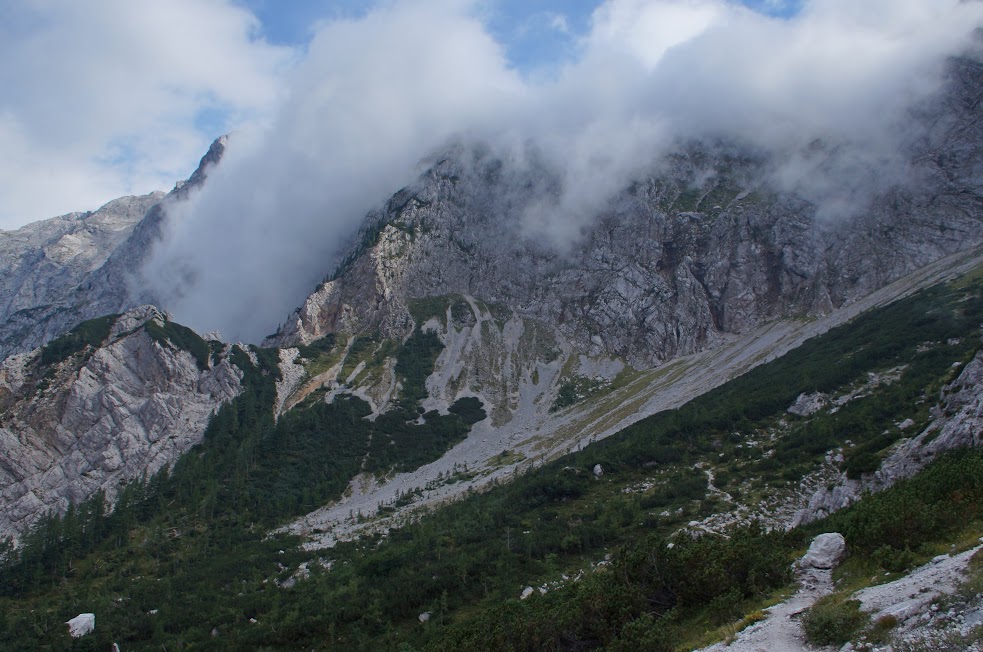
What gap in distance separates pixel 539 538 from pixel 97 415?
12518 cm

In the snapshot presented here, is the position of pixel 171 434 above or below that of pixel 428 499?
above

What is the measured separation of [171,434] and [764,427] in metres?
137

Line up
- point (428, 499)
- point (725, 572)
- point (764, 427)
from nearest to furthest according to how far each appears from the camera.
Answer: point (725, 572), point (764, 427), point (428, 499)

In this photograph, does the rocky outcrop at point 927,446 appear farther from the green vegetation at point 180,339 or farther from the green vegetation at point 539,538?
the green vegetation at point 180,339

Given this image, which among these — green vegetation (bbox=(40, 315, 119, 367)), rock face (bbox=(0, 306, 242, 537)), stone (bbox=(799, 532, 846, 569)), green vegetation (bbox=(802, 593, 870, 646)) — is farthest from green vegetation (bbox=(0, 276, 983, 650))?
green vegetation (bbox=(40, 315, 119, 367))

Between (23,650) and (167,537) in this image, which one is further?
(167,537)

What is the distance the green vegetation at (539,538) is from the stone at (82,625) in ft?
4.81

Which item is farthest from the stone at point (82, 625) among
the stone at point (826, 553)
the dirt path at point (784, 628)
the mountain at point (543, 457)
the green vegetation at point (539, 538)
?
the stone at point (826, 553)

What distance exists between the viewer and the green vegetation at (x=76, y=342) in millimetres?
160363

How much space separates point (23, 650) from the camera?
74.8 metres

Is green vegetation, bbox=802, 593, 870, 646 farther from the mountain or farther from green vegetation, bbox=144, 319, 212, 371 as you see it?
green vegetation, bbox=144, 319, 212, 371

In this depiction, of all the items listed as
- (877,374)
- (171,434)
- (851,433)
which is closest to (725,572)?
(851,433)

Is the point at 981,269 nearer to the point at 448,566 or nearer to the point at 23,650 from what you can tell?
the point at 448,566

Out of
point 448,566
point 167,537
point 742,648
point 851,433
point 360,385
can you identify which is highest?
point 360,385
